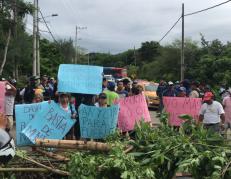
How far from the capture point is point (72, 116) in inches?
384

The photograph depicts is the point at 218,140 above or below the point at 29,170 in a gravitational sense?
above

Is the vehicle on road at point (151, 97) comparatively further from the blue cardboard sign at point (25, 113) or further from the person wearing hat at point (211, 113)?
the blue cardboard sign at point (25, 113)

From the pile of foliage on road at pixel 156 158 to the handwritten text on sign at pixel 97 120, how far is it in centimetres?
201

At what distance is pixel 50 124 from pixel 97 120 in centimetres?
93

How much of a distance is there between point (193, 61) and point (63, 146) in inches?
2008

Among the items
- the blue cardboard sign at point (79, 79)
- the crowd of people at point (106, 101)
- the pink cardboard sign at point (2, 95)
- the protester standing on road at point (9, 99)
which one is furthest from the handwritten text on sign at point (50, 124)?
the protester standing on road at point (9, 99)

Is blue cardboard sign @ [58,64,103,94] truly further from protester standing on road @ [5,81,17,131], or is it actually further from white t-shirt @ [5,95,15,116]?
white t-shirt @ [5,95,15,116]

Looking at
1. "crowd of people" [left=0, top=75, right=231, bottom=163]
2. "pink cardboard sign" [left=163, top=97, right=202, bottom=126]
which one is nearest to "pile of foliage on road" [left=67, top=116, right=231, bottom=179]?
"crowd of people" [left=0, top=75, right=231, bottom=163]

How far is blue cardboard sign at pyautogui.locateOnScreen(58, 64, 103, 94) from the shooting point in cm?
1169

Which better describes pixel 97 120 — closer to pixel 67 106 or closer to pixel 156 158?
pixel 67 106

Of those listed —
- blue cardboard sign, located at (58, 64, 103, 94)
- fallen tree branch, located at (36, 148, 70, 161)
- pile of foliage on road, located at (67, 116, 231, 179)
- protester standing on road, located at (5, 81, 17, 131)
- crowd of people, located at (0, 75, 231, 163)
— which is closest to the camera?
pile of foliage on road, located at (67, 116, 231, 179)

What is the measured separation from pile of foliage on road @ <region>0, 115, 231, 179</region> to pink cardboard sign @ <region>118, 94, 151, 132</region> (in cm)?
275

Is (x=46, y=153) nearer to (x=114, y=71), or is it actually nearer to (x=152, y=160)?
(x=152, y=160)

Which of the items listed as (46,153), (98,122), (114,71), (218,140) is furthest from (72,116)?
(114,71)
